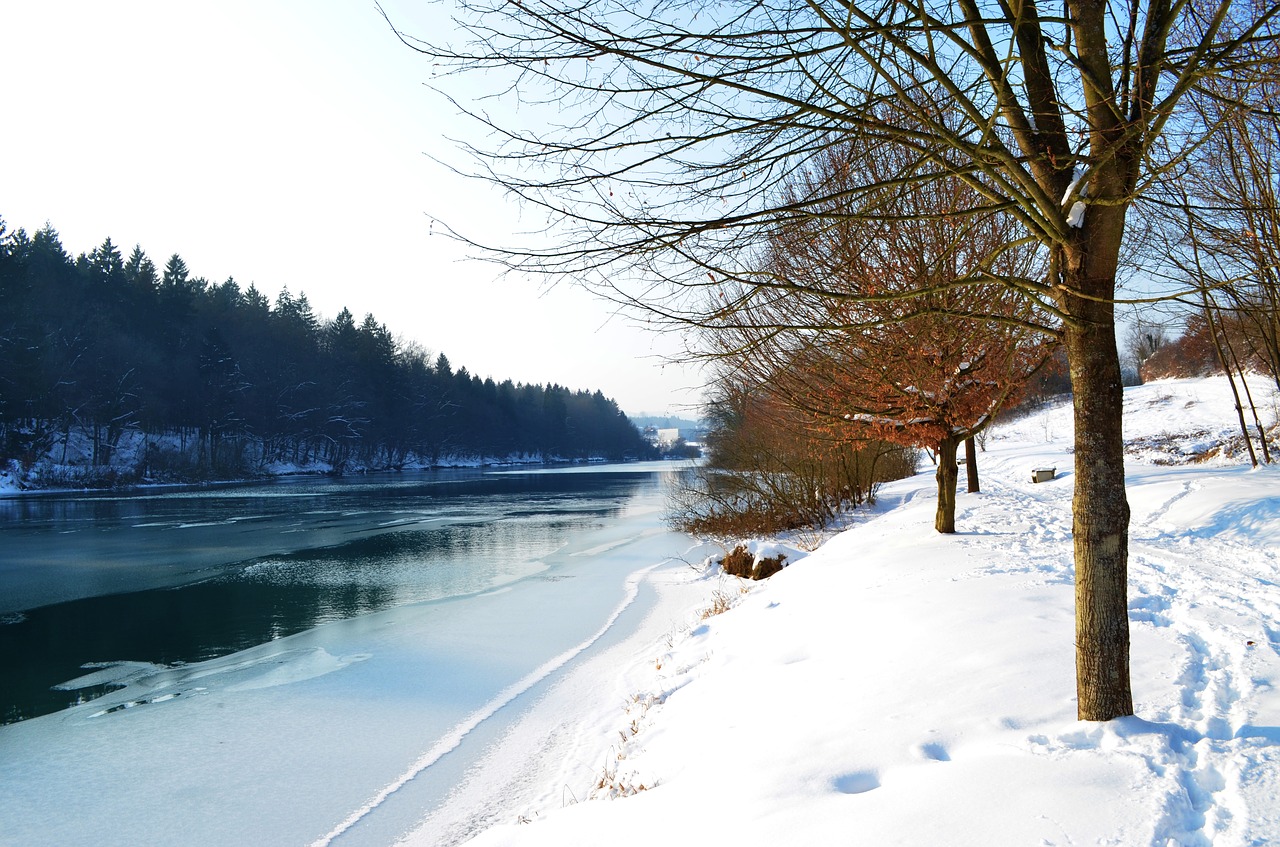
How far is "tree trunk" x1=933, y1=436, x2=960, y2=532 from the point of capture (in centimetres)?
1075

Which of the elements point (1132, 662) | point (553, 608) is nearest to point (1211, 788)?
point (1132, 662)

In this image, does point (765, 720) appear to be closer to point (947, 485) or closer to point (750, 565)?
point (947, 485)

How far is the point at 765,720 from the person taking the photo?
480 cm

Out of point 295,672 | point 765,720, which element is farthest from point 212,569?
point 765,720

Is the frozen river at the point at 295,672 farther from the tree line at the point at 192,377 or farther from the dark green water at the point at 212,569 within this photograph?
the tree line at the point at 192,377

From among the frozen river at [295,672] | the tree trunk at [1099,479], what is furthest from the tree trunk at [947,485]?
the tree trunk at [1099,479]

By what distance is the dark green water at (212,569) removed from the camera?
36.3ft

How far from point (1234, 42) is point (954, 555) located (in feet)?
22.1

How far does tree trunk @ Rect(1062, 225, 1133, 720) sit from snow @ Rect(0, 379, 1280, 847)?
34 cm

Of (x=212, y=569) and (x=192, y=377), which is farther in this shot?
(x=192, y=377)

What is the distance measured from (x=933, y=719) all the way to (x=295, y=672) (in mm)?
8654

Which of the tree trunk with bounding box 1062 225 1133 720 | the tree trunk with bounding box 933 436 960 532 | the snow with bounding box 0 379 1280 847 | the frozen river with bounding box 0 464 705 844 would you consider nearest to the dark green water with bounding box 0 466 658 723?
the frozen river with bounding box 0 464 705 844

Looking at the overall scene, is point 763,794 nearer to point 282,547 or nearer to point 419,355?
point 282,547

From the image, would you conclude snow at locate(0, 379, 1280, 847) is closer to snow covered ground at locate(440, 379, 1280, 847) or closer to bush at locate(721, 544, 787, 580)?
snow covered ground at locate(440, 379, 1280, 847)
